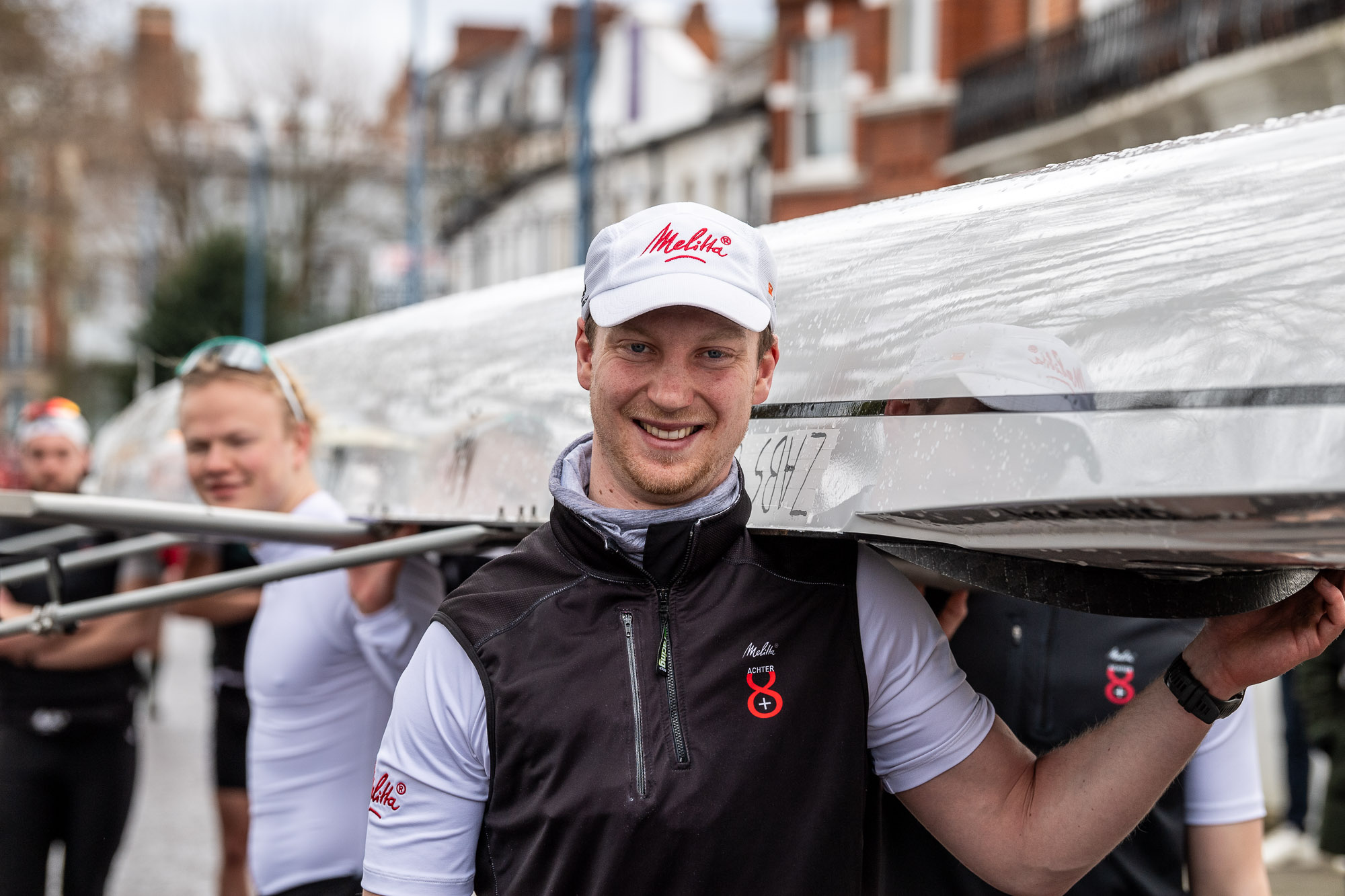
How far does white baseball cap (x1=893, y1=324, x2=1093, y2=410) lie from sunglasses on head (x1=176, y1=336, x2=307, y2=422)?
84.5 inches

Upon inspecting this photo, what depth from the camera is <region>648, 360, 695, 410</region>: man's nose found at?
1969mm

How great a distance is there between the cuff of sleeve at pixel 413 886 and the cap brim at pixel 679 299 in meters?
0.79

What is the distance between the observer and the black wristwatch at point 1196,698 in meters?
1.86

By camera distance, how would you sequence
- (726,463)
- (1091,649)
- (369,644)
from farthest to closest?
(369,644) → (1091,649) → (726,463)

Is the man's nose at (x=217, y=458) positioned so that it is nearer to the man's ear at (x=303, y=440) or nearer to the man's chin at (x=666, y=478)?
the man's ear at (x=303, y=440)

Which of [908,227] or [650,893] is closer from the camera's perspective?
[650,893]

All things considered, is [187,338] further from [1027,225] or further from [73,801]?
[1027,225]

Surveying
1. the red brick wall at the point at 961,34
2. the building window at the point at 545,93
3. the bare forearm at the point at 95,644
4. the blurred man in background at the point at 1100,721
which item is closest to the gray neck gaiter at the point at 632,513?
the blurred man in background at the point at 1100,721

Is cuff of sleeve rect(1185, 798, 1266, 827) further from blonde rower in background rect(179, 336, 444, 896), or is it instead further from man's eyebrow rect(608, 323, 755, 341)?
blonde rower in background rect(179, 336, 444, 896)

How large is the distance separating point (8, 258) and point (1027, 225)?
93.3 ft

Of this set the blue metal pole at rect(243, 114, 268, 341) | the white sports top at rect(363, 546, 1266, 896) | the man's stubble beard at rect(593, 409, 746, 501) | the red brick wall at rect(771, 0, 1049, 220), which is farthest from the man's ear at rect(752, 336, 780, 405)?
the blue metal pole at rect(243, 114, 268, 341)

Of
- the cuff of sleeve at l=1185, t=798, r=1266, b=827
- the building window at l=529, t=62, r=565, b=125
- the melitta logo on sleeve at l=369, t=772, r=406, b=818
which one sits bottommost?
the cuff of sleeve at l=1185, t=798, r=1266, b=827

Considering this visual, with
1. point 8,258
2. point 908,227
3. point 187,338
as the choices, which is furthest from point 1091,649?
point 187,338

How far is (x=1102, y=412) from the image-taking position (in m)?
1.70
